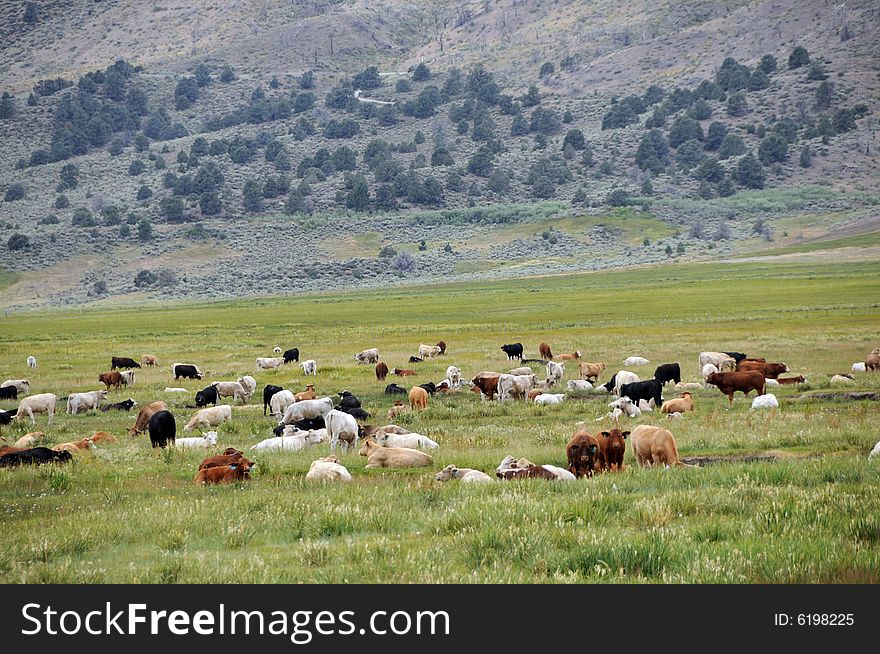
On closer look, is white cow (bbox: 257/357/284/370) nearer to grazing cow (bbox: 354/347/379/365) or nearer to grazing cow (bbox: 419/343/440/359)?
grazing cow (bbox: 354/347/379/365)

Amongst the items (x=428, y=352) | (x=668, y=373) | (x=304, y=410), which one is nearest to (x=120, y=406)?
(x=304, y=410)

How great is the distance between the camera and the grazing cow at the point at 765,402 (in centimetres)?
2503

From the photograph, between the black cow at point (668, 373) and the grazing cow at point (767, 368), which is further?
the black cow at point (668, 373)

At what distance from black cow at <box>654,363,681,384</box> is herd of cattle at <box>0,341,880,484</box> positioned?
0.12ft

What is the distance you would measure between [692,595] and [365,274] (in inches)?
6455

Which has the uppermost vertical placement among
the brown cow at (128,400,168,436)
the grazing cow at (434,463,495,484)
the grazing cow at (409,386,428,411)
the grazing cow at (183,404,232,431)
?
the grazing cow at (434,463,495,484)

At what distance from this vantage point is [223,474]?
15.3m

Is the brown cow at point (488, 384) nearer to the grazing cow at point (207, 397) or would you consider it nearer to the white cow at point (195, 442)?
the grazing cow at point (207, 397)

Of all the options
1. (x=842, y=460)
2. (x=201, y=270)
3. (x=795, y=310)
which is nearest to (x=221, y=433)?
(x=842, y=460)

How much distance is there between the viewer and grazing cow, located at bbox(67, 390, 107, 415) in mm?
32875

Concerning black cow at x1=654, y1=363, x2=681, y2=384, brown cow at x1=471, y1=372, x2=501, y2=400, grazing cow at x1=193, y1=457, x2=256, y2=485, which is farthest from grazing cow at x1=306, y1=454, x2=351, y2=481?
black cow at x1=654, y1=363, x2=681, y2=384

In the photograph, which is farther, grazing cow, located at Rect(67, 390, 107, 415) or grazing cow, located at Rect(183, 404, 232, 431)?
grazing cow, located at Rect(67, 390, 107, 415)

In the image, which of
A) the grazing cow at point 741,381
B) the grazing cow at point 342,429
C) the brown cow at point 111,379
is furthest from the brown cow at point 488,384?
the brown cow at point 111,379

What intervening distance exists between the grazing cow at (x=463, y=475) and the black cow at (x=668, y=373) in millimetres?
19304
